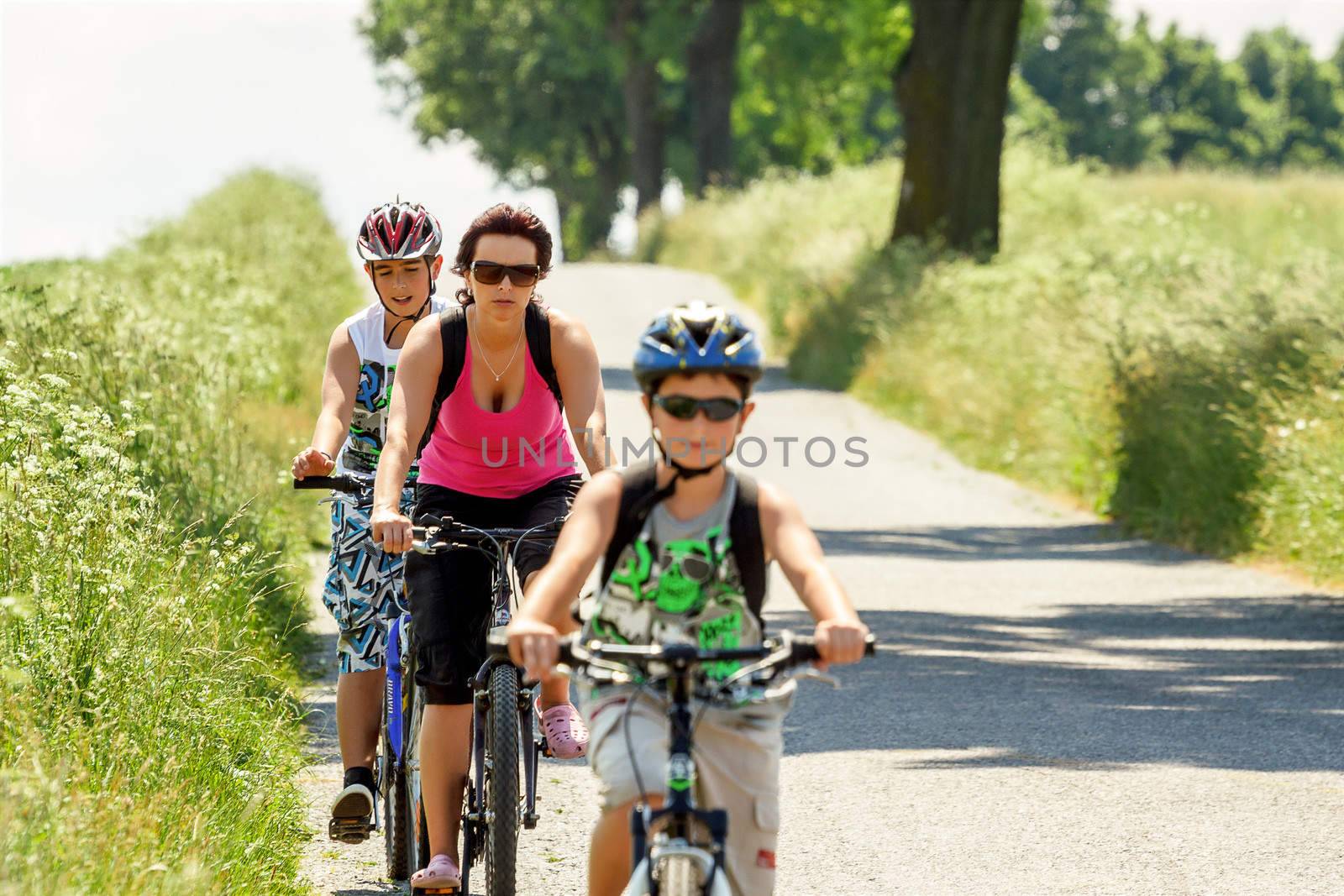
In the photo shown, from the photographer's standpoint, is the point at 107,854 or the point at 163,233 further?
the point at 163,233

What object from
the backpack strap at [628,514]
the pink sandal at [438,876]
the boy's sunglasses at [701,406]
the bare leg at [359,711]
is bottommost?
the pink sandal at [438,876]

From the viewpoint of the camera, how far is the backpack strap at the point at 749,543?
4.25 m

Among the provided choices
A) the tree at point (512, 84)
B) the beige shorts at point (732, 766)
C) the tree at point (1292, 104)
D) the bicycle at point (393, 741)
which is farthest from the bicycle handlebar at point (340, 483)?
the tree at point (1292, 104)

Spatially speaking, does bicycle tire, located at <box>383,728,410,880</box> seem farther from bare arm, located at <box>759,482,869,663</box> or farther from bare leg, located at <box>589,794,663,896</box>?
bare arm, located at <box>759,482,869,663</box>

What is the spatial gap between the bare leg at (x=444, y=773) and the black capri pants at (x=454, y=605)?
0.05 m

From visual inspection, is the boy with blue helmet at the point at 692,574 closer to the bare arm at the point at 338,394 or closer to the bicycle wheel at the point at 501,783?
the bicycle wheel at the point at 501,783

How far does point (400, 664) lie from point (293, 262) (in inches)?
836

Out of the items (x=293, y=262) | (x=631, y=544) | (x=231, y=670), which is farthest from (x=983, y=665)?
(x=293, y=262)

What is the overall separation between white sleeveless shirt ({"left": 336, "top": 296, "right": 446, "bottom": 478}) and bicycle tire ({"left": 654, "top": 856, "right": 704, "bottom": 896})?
2972 millimetres

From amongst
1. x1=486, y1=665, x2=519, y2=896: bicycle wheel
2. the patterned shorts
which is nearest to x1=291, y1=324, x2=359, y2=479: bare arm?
the patterned shorts

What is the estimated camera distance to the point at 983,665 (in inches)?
407

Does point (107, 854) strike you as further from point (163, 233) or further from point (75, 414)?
point (163, 233)

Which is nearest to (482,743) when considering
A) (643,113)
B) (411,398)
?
(411,398)

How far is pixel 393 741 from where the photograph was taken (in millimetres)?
6082
